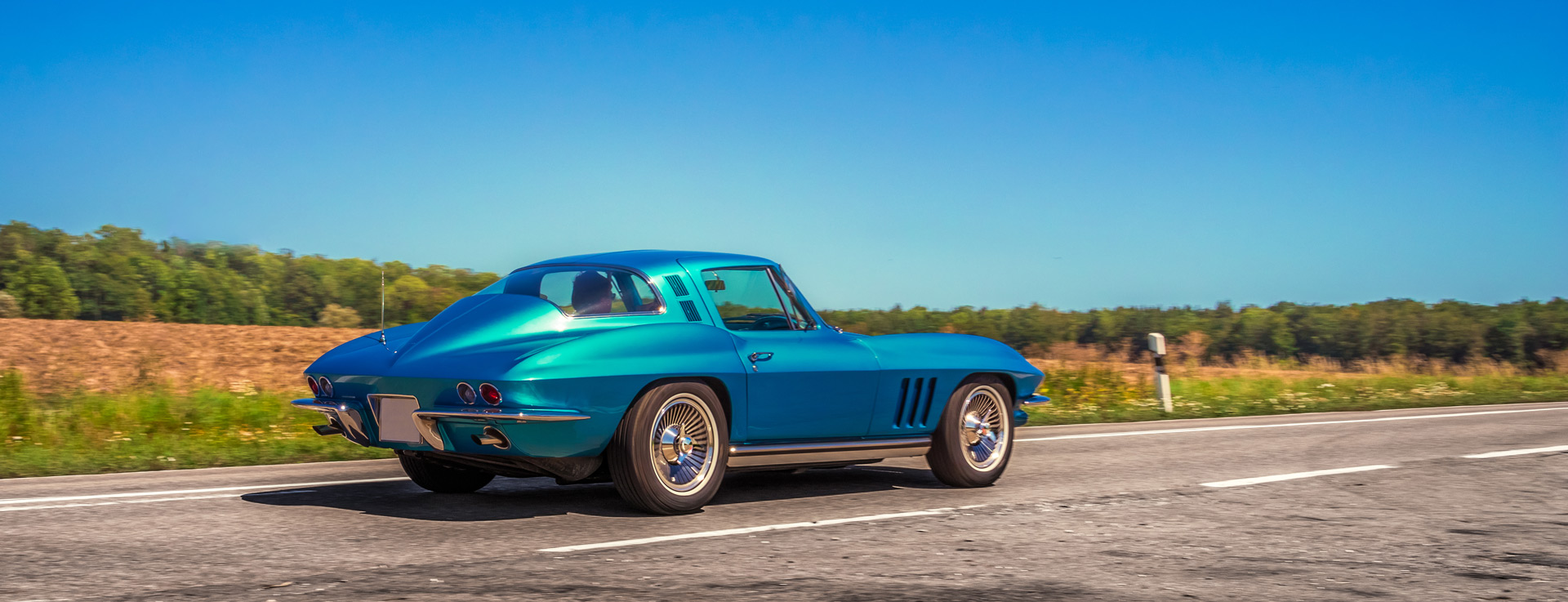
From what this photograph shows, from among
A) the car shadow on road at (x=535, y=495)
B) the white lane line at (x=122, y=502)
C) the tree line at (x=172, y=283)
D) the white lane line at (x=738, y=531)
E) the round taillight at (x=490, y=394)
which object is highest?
the tree line at (x=172, y=283)

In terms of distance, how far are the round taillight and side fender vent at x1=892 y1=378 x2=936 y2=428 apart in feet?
8.53

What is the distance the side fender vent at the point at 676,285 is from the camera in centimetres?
662

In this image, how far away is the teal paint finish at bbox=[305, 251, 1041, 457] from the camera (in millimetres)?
5781

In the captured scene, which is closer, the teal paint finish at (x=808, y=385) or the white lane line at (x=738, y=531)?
the white lane line at (x=738, y=531)

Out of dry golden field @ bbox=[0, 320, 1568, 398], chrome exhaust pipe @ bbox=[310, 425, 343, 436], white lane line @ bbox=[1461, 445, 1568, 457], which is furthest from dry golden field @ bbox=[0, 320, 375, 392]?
white lane line @ bbox=[1461, 445, 1568, 457]

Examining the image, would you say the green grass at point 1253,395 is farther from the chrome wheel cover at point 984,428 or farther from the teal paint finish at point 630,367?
the teal paint finish at point 630,367

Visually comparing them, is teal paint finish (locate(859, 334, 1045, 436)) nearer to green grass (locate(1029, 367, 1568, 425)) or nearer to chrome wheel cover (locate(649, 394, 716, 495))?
chrome wheel cover (locate(649, 394, 716, 495))

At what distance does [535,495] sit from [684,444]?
1.31 meters

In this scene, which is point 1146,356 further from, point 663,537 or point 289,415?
point 663,537

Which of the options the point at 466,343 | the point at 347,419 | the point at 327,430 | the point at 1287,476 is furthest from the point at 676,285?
the point at 1287,476

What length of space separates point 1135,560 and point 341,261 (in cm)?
2846

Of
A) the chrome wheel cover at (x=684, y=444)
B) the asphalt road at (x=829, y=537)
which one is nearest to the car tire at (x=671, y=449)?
the chrome wheel cover at (x=684, y=444)

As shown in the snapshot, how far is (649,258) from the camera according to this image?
22.1ft

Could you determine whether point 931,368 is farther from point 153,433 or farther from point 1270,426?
point 153,433
